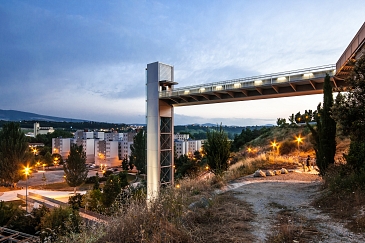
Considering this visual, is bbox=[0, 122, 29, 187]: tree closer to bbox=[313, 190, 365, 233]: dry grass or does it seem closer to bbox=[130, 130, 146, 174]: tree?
bbox=[130, 130, 146, 174]: tree

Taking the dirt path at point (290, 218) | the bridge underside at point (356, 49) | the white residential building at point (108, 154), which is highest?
the bridge underside at point (356, 49)

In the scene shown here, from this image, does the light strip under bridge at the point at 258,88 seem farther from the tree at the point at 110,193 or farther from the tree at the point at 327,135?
the tree at the point at 110,193

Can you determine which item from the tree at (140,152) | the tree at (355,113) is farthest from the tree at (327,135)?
the tree at (140,152)

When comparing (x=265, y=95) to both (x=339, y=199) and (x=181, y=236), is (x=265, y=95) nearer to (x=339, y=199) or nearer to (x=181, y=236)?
(x=339, y=199)

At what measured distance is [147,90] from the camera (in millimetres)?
17781

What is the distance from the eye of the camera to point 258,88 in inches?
573

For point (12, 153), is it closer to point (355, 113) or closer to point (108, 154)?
point (108, 154)

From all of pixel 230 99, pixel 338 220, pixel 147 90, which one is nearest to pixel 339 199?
pixel 338 220

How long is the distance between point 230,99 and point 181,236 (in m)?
13.5

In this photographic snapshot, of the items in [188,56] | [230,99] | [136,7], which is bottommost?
[230,99]

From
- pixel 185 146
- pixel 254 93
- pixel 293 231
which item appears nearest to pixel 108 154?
pixel 185 146

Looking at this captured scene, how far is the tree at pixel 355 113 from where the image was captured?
6.22m

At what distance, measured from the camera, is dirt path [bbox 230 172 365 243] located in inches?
150

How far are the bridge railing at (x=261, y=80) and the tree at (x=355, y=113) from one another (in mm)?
5674
